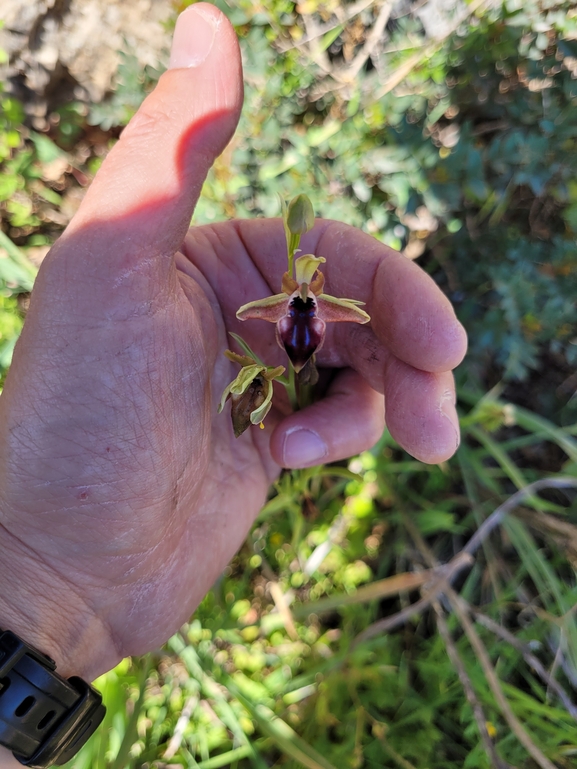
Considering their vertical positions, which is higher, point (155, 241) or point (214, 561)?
point (155, 241)

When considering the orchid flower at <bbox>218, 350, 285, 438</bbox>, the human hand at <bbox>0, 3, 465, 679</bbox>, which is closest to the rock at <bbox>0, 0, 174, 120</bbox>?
the human hand at <bbox>0, 3, 465, 679</bbox>

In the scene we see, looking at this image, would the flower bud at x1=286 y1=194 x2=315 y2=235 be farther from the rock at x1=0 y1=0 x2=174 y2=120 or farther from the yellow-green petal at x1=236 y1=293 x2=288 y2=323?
the rock at x1=0 y1=0 x2=174 y2=120

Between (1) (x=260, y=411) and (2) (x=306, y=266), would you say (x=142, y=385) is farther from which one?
(2) (x=306, y=266)

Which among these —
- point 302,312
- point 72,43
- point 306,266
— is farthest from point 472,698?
point 72,43

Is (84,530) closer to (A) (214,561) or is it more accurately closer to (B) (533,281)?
(A) (214,561)

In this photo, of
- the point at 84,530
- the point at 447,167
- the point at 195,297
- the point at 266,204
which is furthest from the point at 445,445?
the point at 266,204

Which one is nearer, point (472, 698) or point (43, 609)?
point (43, 609)

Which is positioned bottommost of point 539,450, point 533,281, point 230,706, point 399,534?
point 539,450
